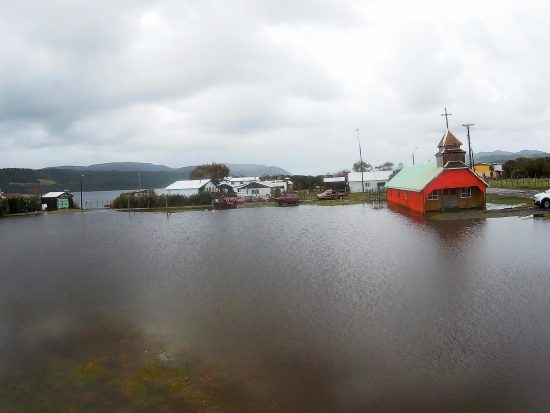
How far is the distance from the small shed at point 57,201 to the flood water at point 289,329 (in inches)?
2043

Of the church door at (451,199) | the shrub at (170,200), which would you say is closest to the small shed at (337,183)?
the shrub at (170,200)

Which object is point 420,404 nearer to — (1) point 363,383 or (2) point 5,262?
(1) point 363,383

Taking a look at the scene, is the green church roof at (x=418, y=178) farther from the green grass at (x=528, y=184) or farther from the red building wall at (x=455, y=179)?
the green grass at (x=528, y=184)

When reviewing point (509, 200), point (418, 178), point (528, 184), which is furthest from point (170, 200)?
point (528, 184)

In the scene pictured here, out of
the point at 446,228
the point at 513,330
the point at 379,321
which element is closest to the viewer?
the point at 513,330

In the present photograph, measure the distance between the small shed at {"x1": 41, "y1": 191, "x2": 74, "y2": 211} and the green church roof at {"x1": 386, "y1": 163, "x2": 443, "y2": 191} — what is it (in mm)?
54249

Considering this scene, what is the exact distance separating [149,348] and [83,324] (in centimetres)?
353

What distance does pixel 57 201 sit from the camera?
2859 inches

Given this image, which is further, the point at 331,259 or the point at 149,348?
the point at 331,259

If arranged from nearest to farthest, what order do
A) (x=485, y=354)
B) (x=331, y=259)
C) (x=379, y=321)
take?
(x=485, y=354) → (x=379, y=321) → (x=331, y=259)

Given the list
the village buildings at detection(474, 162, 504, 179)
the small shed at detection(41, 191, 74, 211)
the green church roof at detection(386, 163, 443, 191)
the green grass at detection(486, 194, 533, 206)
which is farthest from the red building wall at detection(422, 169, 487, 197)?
the village buildings at detection(474, 162, 504, 179)

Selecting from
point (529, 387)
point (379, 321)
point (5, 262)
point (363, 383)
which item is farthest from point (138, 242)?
point (529, 387)

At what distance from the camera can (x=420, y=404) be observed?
8266mm

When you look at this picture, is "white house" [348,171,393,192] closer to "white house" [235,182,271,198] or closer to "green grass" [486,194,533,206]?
"white house" [235,182,271,198]
